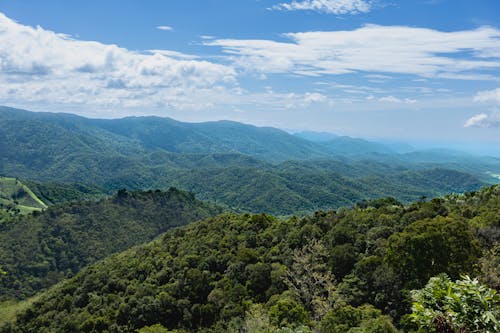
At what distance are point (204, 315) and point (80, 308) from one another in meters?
25.2

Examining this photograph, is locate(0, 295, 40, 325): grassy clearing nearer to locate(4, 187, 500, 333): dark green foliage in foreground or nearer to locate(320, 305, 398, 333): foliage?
locate(4, 187, 500, 333): dark green foliage in foreground

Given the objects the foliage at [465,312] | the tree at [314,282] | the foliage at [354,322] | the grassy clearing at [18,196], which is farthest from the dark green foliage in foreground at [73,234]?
the foliage at [465,312]

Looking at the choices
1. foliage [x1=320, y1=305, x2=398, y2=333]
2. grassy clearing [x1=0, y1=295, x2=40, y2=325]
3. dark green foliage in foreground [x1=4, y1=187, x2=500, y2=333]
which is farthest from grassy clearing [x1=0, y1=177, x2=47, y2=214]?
foliage [x1=320, y1=305, x2=398, y2=333]

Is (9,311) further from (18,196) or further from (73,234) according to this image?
(18,196)

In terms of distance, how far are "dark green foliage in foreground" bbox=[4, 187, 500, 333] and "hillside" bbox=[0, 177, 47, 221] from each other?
133469 millimetres

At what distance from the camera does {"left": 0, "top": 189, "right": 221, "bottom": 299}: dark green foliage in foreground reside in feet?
361

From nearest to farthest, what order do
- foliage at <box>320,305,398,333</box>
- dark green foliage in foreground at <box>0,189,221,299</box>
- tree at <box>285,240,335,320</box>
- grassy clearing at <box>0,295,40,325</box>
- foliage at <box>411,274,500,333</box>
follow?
foliage at <box>411,274,500,333</box> < foliage at <box>320,305,398,333</box> < tree at <box>285,240,335,320</box> < grassy clearing at <box>0,295,40,325</box> < dark green foliage in foreground at <box>0,189,221,299</box>

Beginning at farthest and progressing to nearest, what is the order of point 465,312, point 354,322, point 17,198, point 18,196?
point 18,196 < point 17,198 < point 354,322 < point 465,312

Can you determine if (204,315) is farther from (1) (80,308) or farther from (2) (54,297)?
(2) (54,297)

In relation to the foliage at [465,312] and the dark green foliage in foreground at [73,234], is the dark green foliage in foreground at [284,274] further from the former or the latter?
the dark green foliage in foreground at [73,234]

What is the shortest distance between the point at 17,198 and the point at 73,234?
7766 cm

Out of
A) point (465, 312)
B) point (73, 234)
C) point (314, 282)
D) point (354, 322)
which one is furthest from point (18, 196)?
point (465, 312)

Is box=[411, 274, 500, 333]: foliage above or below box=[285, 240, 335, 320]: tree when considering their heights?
above

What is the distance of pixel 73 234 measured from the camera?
13038 cm
